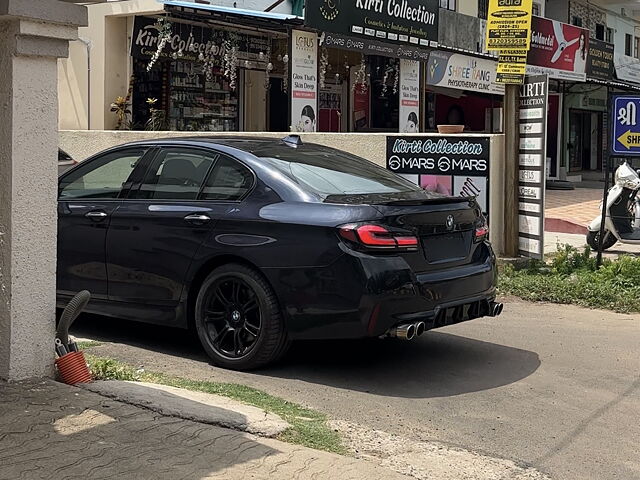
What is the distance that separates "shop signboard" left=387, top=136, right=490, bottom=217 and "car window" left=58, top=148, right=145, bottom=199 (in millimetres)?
4371

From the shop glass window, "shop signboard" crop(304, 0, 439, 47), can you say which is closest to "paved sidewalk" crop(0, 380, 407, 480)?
"shop signboard" crop(304, 0, 439, 47)

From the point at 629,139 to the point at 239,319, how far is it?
18.6 ft

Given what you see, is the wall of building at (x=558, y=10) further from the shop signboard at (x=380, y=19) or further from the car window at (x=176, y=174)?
the car window at (x=176, y=174)

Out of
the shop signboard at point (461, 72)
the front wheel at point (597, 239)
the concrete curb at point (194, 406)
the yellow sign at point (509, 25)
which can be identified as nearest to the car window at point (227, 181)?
the concrete curb at point (194, 406)

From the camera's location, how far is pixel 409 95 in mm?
20250

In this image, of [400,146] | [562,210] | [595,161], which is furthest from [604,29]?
[400,146]

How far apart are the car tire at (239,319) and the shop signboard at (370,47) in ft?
36.9

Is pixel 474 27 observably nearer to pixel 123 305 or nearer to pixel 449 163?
pixel 449 163

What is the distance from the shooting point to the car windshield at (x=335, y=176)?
20.1 feet

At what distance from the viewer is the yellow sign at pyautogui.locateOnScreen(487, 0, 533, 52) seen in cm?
1012

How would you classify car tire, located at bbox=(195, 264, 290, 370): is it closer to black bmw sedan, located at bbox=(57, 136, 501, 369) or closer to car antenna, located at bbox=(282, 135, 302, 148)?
black bmw sedan, located at bbox=(57, 136, 501, 369)

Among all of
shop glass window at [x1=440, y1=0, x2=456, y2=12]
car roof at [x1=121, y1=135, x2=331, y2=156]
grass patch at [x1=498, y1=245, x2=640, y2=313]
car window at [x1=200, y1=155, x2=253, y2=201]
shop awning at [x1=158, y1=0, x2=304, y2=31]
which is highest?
shop glass window at [x1=440, y1=0, x2=456, y2=12]

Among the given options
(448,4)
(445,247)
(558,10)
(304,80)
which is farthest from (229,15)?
(558,10)

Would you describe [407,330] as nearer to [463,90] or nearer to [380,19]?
[380,19]
